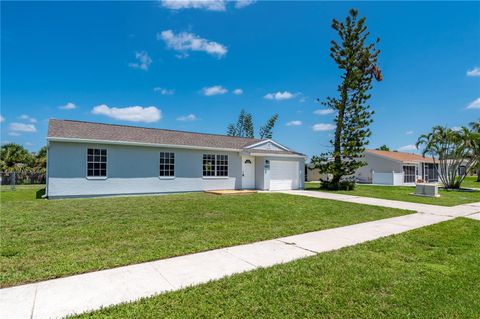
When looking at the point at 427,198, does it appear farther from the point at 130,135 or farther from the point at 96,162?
the point at 96,162

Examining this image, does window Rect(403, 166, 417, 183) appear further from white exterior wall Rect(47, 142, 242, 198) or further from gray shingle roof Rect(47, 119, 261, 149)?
white exterior wall Rect(47, 142, 242, 198)

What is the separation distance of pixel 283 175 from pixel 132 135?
411 inches

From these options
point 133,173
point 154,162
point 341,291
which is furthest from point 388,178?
point 341,291

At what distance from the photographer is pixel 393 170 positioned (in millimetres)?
27828

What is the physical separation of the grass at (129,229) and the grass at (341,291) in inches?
64.1

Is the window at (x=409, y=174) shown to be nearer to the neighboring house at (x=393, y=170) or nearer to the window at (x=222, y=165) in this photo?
the neighboring house at (x=393, y=170)

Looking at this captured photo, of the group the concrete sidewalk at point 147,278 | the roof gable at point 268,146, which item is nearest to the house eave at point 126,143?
the roof gable at point 268,146

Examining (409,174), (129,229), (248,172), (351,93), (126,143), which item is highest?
→ (351,93)

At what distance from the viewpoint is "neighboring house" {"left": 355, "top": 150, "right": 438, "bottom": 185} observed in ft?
88.1

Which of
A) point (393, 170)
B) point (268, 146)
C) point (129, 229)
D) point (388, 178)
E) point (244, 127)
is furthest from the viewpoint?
point (244, 127)

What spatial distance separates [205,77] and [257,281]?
71.9 ft

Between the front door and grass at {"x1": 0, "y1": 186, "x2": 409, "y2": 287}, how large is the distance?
7.08 m

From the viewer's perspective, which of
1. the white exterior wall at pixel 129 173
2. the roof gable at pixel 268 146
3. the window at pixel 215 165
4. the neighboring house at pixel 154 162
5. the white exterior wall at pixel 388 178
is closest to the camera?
the white exterior wall at pixel 129 173

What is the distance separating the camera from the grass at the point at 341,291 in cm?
292
